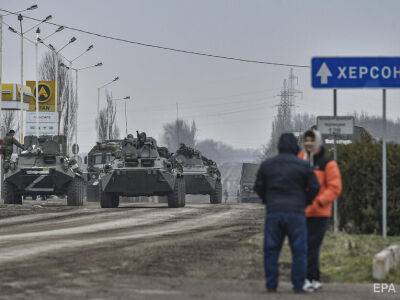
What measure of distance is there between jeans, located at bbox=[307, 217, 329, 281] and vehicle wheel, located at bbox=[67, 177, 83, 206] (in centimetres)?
2275

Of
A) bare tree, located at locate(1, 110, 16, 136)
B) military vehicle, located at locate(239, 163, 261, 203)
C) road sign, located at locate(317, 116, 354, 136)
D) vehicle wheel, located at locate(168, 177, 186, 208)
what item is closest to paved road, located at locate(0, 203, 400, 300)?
road sign, located at locate(317, 116, 354, 136)

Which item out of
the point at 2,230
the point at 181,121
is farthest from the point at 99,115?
the point at 181,121

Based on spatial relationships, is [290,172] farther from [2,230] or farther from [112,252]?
[2,230]

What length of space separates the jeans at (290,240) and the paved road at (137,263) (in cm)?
26

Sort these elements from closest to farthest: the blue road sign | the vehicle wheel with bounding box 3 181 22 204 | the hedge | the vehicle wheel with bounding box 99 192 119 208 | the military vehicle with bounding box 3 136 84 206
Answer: the blue road sign, the hedge, the vehicle wheel with bounding box 99 192 119 208, the military vehicle with bounding box 3 136 84 206, the vehicle wheel with bounding box 3 181 22 204

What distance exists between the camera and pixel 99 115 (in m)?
87.6

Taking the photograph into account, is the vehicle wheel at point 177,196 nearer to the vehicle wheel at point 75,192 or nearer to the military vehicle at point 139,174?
the military vehicle at point 139,174

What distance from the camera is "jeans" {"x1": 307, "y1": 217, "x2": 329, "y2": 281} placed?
1079cm

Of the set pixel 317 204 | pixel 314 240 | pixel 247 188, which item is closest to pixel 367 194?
pixel 314 240

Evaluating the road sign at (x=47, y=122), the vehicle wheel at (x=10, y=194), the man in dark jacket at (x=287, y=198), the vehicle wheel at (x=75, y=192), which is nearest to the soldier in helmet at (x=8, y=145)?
the vehicle wheel at (x=10, y=194)

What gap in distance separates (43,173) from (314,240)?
73.9ft

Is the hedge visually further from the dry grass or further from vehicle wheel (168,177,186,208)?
vehicle wheel (168,177,186,208)

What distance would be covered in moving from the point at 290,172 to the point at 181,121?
18505cm

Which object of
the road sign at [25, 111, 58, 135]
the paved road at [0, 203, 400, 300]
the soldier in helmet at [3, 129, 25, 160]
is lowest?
the paved road at [0, 203, 400, 300]
